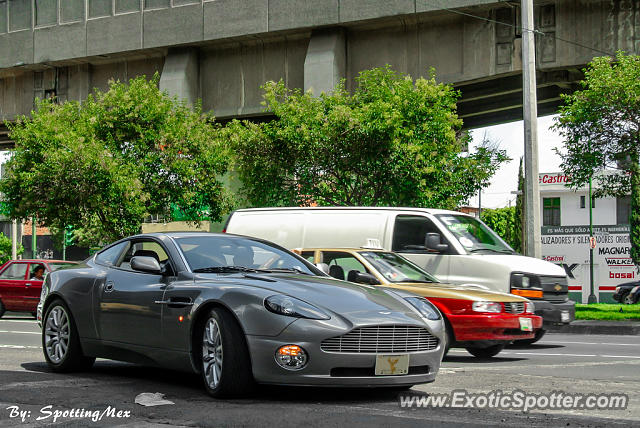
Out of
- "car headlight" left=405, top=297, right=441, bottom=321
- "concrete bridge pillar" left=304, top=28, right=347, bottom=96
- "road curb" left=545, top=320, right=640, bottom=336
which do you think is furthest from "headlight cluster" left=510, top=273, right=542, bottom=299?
"concrete bridge pillar" left=304, top=28, right=347, bottom=96

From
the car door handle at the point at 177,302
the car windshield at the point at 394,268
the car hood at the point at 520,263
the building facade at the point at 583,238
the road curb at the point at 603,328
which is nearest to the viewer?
the car door handle at the point at 177,302

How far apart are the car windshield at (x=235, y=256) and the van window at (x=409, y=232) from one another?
616 centimetres

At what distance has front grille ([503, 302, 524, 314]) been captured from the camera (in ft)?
36.6

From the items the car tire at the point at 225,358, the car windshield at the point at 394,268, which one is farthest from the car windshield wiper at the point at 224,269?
the car windshield at the point at 394,268

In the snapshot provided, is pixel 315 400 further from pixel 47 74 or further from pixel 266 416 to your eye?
pixel 47 74

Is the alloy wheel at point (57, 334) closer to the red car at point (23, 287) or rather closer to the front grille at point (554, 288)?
the front grille at point (554, 288)

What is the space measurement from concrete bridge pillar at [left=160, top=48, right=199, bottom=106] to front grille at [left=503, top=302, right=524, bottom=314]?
2356cm

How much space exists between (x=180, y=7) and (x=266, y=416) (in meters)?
29.0

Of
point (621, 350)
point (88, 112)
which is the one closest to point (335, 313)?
point (621, 350)

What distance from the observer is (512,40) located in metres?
27.6

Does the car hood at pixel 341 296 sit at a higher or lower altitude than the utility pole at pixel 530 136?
lower

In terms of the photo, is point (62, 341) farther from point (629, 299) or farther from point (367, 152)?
point (629, 299)

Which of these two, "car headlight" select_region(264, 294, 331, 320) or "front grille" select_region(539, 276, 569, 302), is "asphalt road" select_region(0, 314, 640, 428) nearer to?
"car headlight" select_region(264, 294, 331, 320)

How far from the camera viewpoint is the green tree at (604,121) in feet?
75.0
